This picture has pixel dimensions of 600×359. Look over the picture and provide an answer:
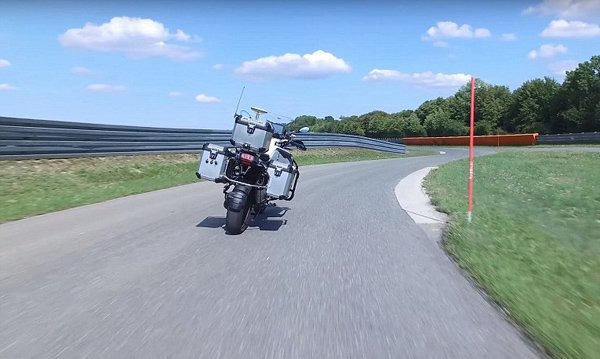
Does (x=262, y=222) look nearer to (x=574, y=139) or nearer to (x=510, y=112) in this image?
(x=574, y=139)

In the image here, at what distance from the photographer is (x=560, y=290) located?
19.4 ft

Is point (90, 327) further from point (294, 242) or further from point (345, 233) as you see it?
point (345, 233)

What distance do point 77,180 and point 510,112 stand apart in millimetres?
78717

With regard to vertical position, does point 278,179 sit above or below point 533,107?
below

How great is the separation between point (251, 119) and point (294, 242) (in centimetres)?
257

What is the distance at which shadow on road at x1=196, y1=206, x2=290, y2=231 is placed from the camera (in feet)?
32.8

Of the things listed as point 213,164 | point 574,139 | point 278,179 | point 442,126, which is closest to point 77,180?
point 213,164

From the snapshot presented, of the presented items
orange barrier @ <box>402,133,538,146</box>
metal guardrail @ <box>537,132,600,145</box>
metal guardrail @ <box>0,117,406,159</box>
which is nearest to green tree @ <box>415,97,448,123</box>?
orange barrier @ <box>402,133,538,146</box>

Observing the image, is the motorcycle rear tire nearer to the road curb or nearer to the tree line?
the road curb

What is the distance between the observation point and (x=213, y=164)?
9.70m

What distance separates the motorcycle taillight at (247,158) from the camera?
9477 millimetres

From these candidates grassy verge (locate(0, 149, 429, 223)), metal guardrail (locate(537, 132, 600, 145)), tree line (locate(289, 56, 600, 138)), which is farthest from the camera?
tree line (locate(289, 56, 600, 138))

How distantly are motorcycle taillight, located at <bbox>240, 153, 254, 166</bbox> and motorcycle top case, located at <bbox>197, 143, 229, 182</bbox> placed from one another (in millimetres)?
405

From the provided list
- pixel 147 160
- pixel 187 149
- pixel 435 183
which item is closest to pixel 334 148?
pixel 187 149
